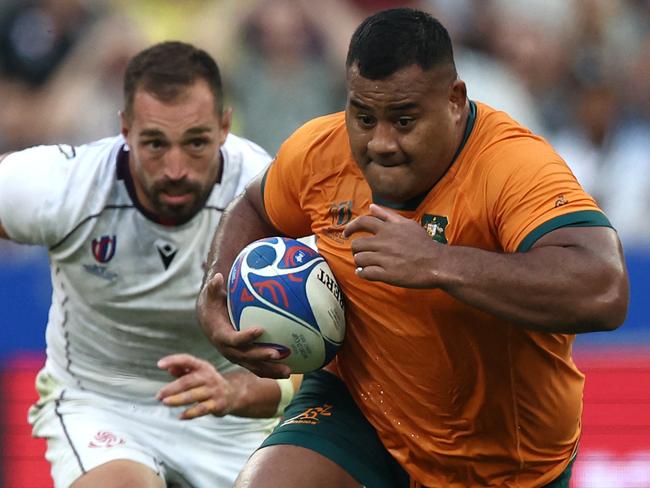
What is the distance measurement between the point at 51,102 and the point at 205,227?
14.6ft

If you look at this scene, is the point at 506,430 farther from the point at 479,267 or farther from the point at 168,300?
the point at 168,300

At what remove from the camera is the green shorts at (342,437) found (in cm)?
433

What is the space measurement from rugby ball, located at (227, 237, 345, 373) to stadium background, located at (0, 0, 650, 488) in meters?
5.07

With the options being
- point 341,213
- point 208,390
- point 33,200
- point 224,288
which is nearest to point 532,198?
point 341,213

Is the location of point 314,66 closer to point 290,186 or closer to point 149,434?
point 149,434

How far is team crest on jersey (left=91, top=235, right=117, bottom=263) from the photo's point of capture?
5.52 m

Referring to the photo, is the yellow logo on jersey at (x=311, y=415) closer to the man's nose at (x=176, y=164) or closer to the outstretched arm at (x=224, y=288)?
the outstretched arm at (x=224, y=288)

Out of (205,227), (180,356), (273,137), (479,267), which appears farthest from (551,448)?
(273,137)

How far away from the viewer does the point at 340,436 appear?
4.38 meters

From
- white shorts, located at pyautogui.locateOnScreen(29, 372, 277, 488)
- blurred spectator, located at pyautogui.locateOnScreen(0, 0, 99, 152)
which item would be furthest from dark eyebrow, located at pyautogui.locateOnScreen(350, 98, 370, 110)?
blurred spectator, located at pyautogui.locateOnScreen(0, 0, 99, 152)

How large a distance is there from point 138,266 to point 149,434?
2.58 ft

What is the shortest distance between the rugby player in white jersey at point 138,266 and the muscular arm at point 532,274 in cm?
174

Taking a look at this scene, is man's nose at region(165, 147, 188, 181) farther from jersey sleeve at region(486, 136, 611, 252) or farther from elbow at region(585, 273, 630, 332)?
elbow at region(585, 273, 630, 332)

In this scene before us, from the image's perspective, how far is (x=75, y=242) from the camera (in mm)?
5492
